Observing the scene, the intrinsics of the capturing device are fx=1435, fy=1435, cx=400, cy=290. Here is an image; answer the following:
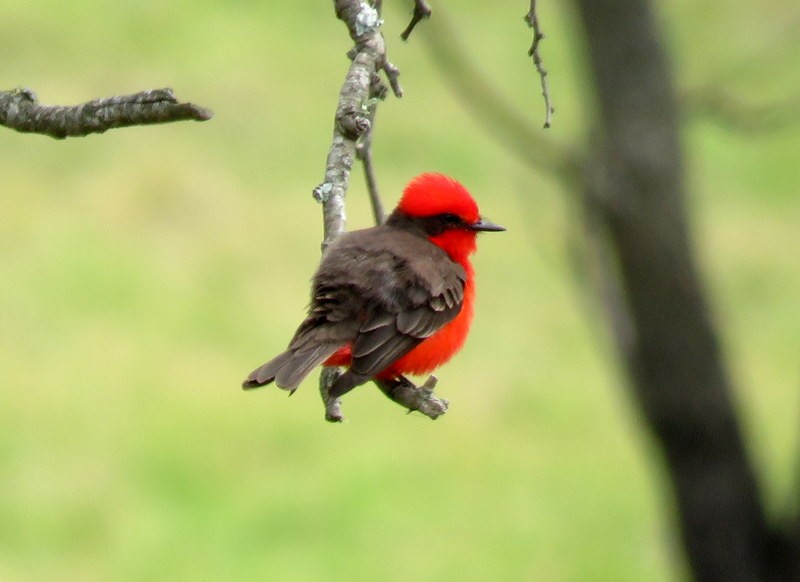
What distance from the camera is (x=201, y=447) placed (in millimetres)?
9062

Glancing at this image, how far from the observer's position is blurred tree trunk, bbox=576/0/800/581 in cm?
636

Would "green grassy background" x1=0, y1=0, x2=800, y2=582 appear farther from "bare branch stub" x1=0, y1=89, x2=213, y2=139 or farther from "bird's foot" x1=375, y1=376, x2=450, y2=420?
"bare branch stub" x1=0, y1=89, x2=213, y2=139

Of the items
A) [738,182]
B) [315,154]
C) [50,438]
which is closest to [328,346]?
[50,438]

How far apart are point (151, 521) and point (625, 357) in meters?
3.27

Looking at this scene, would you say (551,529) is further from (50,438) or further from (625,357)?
(50,438)

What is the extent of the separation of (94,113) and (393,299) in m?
1.72

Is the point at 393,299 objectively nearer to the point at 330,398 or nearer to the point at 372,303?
the point at 372,303

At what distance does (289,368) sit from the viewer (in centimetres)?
395

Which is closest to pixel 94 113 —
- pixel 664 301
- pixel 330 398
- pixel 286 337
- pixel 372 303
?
pixel 330 398

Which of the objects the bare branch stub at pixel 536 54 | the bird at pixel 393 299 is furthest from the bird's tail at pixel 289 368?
the bare branch stub at pixel 536 54

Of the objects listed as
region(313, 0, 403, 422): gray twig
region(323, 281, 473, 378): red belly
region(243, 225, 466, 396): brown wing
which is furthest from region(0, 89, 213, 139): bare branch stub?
region(323, 281, 473, 378): red belly

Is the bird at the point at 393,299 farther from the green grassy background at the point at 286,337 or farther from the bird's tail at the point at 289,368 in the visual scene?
the green grassy background at the point at 286,337

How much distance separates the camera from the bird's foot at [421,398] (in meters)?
3.44

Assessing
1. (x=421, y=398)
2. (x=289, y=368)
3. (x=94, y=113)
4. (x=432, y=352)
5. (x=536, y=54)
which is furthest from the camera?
(x=432, y=352)
